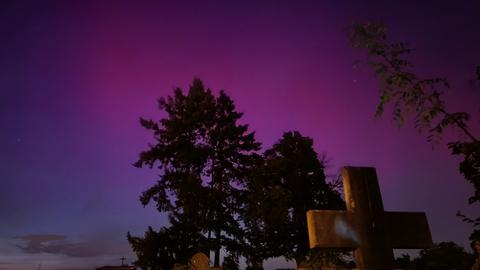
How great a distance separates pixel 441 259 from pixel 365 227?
2013 centimetres

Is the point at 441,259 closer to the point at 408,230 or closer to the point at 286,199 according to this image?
the point at 286,199

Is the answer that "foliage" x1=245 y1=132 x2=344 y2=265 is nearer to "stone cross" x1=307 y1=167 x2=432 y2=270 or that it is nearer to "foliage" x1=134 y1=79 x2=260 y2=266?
"foliage" x1=134 y1=79 x2=260 y2=266

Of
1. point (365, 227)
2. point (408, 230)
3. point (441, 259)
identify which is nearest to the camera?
point (365, 227)

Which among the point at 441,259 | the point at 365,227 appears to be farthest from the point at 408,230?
the point at 441,259

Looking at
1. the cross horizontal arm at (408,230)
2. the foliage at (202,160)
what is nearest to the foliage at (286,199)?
the foliage at (202,160)

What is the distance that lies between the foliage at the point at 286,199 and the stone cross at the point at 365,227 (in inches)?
825

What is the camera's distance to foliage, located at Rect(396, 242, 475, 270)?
1902 centimetres

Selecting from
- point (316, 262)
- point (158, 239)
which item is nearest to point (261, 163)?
point (158, 239)

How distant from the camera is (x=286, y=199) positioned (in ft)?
81.4

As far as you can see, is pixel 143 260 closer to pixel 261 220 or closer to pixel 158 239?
pixel 158 239

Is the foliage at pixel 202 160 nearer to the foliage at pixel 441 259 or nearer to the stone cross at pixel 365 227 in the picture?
the foliage at pixel 441 259

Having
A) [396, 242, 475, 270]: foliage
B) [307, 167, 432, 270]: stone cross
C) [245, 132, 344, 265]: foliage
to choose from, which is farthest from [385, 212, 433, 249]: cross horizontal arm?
[245, 132, 344, 265]: foliage

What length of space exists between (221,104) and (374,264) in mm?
26287

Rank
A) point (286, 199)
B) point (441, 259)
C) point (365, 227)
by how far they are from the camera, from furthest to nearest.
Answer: point (286, 199) < point (441, 259) < point (365, 227)
